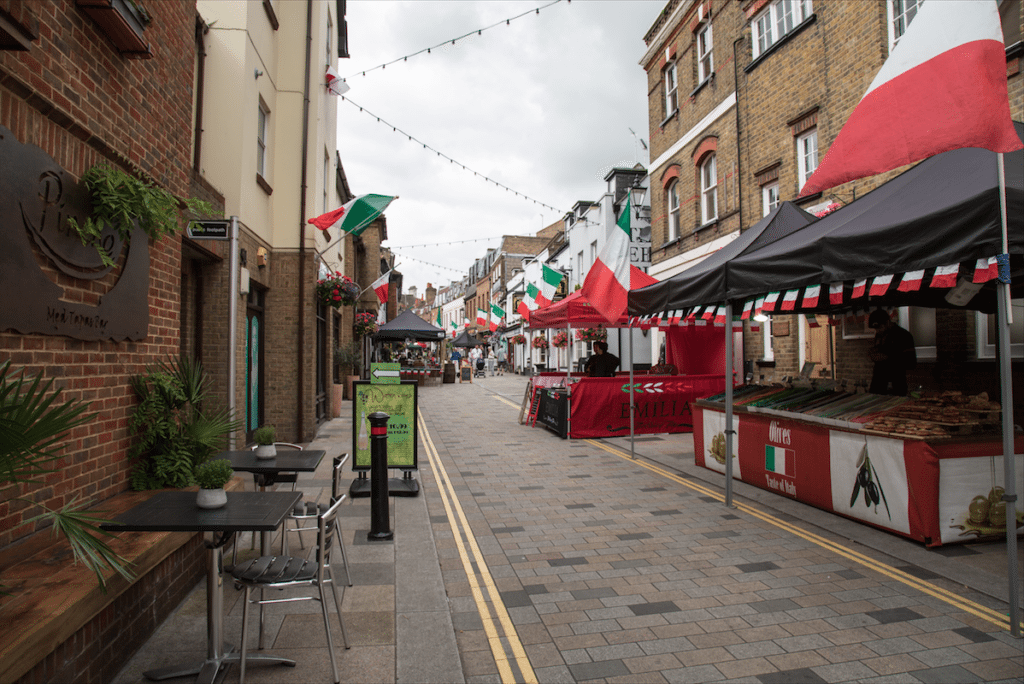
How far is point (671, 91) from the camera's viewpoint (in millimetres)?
17000

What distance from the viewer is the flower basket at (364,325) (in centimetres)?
1894

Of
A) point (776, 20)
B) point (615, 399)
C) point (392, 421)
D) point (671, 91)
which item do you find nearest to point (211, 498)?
point (392, 421)

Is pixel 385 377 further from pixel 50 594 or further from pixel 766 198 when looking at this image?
pixel 766 198

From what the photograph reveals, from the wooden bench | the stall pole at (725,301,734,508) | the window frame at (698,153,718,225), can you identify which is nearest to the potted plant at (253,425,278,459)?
the wooden bench

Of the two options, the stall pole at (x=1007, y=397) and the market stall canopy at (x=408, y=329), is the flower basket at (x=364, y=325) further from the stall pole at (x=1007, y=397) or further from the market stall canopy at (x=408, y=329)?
the stall pole at (x=1007, y=397)

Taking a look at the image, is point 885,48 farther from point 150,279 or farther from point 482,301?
point 482,301

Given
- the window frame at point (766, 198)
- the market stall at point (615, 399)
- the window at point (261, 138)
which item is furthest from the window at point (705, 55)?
the window at point (261, 138)

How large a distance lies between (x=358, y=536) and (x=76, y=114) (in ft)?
12.7

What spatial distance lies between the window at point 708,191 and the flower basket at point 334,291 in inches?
358

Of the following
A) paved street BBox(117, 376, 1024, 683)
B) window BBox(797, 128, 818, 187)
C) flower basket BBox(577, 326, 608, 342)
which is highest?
window BBox(797, 128, 818, 187)

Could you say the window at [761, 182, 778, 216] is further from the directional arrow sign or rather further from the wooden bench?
the wooden bench

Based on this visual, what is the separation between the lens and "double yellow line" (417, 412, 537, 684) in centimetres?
316

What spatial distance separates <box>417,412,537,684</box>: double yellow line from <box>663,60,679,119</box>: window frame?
14.4m

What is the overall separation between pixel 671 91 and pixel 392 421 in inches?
562
